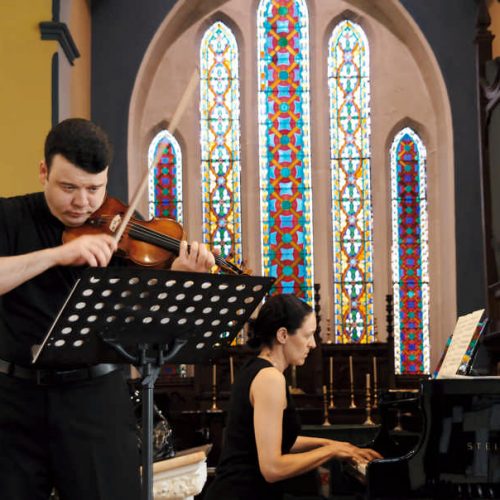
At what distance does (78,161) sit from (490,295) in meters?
5.90

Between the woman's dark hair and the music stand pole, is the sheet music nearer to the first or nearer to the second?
the woman's dark hair

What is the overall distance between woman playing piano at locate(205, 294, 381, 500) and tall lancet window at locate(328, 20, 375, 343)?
22.6ft

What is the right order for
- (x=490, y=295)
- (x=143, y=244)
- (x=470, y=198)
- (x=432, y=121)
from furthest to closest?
1. (x=432, y=121)
2. (x=470, y=198)
3. (x=490, y=295)
4. (x=143, y=244)

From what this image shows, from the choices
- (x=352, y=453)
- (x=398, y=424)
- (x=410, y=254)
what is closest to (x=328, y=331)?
(x=410, y=254)

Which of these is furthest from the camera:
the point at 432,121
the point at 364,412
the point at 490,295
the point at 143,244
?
the point at 432,121

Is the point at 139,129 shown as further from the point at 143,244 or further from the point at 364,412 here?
the point at 143,244

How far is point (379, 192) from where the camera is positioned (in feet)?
36.6

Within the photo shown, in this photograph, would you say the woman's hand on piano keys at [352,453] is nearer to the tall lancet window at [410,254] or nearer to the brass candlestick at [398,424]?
the brass candlestick at [398,424]

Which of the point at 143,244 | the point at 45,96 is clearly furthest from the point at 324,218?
the point at 143,244

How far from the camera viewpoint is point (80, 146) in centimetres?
255

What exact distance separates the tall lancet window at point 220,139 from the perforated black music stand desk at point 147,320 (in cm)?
835

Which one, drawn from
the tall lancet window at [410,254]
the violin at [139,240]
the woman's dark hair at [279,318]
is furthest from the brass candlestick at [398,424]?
the tall lancet window at [410,254]

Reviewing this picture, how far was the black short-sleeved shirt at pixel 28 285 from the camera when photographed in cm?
253

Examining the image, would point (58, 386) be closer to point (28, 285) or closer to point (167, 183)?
point (28, 285)
